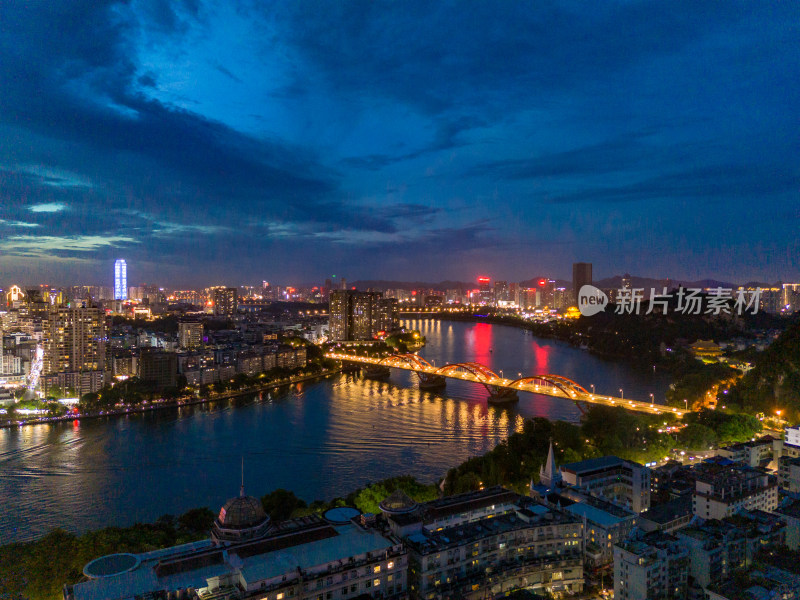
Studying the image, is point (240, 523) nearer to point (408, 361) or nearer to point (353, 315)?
point (408, 361)

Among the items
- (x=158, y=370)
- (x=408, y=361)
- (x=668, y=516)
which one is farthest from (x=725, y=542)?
(x=158, y=370)

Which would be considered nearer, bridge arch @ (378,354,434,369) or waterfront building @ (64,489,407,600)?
waterfront building @ (64,489,407,600)

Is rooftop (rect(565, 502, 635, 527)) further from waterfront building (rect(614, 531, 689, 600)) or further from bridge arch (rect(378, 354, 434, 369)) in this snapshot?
bridge arch (rect(378, 354, 434, 369))

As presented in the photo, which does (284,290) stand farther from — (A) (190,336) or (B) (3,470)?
(B) (3,470)

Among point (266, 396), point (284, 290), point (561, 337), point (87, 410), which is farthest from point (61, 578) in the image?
point (284, 290)

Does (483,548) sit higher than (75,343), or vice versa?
(75,343)

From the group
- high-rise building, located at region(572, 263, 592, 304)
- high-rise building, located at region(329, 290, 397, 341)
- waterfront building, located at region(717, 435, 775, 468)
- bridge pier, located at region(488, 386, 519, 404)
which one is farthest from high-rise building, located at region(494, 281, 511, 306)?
waterfront building, located at region(717, 435, 775, 468)

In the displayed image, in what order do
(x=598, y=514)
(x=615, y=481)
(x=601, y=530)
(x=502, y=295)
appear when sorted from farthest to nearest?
(x=502, y=295), (x=615, y=481), (x=598, y=514), (x=601, y=530)

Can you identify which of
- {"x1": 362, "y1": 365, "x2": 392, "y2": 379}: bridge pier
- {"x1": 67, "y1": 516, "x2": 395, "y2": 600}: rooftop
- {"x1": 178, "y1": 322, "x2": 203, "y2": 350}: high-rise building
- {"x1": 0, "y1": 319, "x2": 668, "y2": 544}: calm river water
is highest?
{"x1": 178, "y1": 322, "x2": 203, "y2": 350}: high-rise building
